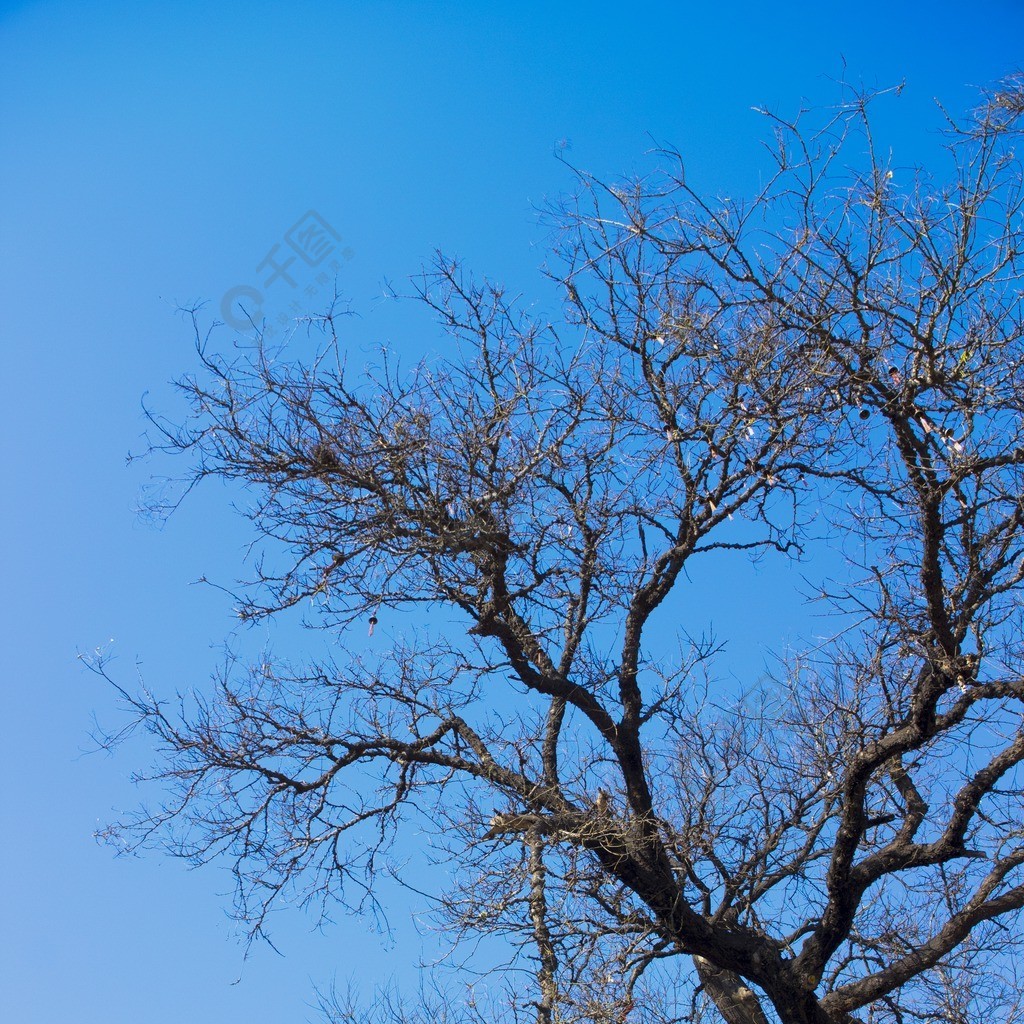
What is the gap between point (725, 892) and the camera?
707 cm

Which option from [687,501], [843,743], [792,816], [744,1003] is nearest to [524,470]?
[687,501]

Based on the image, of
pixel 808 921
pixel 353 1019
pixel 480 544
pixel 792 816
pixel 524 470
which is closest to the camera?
pixel 480 544

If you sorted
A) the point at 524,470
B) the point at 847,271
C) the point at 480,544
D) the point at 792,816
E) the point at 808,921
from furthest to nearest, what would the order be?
Result: 1. the point at 792,816
2. the point at 808,921
3. the point at 524,470
4. the point at 480,544
5. the point at 847,271

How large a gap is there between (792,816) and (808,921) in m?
0.71

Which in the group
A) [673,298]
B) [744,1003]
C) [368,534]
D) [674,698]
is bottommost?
[744,1003]

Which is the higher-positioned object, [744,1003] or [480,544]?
[480,544]

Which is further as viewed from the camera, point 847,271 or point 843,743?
point 843,743

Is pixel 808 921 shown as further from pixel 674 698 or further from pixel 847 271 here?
pixel 847 271

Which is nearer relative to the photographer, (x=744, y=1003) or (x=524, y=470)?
(x=524, y=470)

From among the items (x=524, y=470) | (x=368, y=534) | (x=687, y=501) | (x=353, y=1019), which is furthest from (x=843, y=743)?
(x=353, y=1019)

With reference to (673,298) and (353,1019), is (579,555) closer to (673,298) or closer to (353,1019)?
(673,298)

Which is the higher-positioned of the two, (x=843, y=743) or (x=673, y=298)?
(x=673, y=298)

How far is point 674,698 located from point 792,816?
52.4 inches

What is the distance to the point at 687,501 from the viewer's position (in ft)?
22.1
